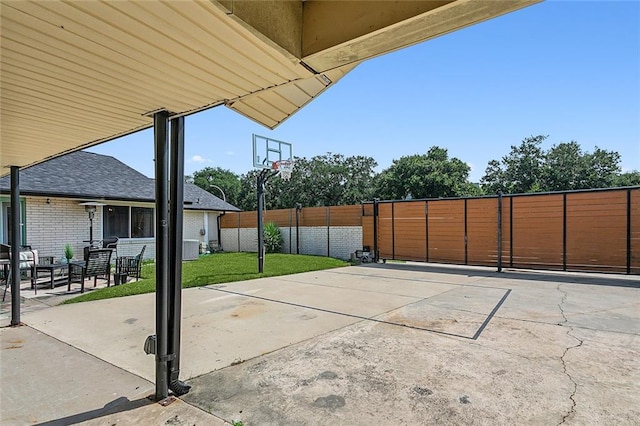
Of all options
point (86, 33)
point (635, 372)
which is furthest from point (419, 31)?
point (635, 372)

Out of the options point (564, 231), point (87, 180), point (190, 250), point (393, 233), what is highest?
point (87, 180)

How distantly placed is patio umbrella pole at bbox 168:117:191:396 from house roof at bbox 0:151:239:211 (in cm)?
772

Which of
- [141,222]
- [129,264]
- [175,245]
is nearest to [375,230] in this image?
[129,264]

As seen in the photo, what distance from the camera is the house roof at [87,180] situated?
10236 millimetres

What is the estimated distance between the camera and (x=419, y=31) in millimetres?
1544

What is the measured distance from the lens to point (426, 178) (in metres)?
32.4

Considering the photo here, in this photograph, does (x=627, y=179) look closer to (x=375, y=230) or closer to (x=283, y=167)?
(x=375, y=230)

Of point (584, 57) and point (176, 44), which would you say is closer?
point (176, 44)

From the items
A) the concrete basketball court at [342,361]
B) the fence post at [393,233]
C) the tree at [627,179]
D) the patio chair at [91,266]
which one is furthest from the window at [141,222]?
the tree at [627,179]

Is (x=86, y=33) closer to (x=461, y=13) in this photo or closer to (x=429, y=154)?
(x=461, y=13)

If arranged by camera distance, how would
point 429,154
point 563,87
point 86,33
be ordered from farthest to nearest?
1. point 429,154
2. point 563,87
3. point 86,33

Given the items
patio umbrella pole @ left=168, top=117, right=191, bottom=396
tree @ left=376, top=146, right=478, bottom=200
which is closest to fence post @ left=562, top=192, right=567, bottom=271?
patio umbrella pole @ left=168, top=117, right=191, bottom=396

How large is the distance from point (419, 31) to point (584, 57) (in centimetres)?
962

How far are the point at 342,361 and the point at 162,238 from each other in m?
2.08
